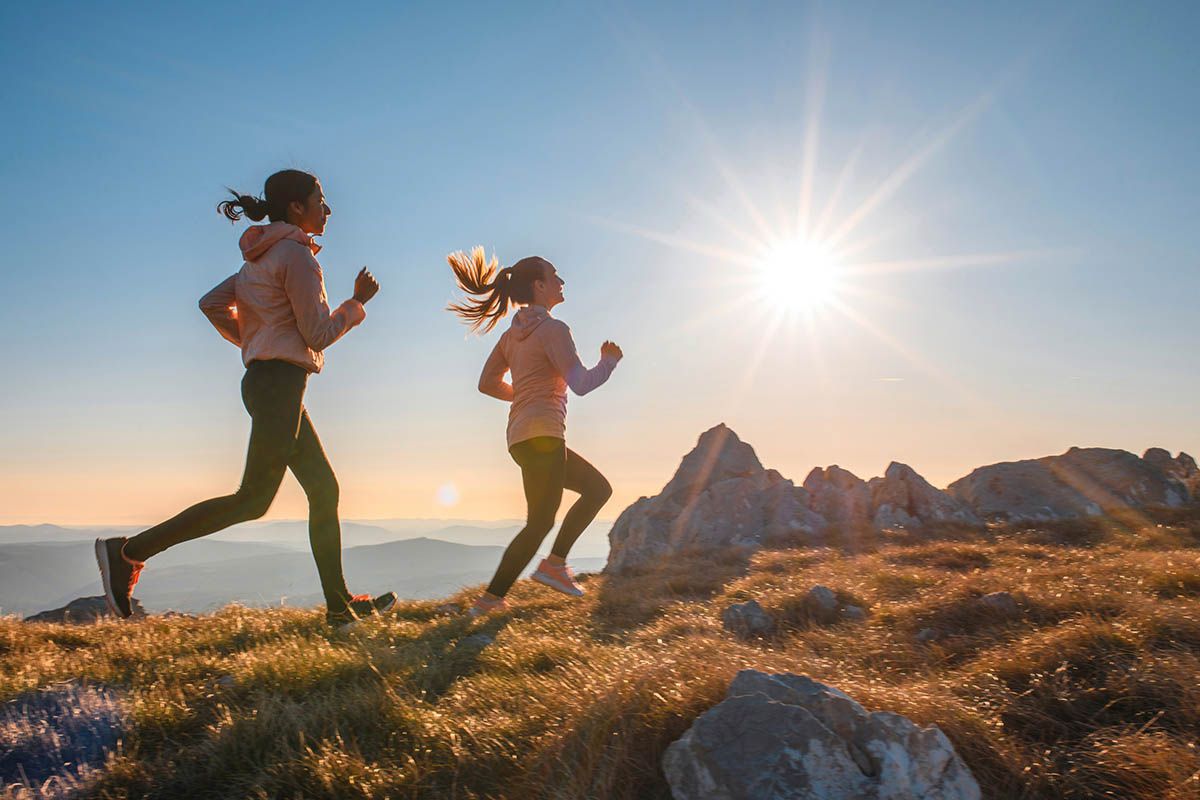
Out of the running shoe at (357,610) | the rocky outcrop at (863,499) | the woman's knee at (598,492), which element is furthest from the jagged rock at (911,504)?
the running shoe at (357,610)

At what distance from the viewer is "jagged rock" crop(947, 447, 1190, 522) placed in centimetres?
1938

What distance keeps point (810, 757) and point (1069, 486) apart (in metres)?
24.0

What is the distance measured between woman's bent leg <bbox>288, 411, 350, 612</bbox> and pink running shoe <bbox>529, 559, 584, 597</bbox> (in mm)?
1964

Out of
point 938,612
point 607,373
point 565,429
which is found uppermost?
point 607,373

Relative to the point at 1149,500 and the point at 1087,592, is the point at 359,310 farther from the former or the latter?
the point at 1149,500

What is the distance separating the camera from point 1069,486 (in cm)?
2050

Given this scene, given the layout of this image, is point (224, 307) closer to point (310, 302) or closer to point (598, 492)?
point (310, 302)

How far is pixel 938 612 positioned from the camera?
4.71 m

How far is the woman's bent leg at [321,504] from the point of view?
17.1 feet

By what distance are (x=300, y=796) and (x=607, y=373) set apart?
13.6 ft

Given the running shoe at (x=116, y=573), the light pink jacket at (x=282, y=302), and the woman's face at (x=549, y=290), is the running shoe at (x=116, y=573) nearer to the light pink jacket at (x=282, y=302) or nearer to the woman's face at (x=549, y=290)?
the light pink jacket at (x=282, y=302)

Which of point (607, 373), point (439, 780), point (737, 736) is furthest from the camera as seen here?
point (607, 373)

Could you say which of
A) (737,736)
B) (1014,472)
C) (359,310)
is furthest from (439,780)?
(1014,472)

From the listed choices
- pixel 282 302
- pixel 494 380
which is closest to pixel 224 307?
pixel 282 302
